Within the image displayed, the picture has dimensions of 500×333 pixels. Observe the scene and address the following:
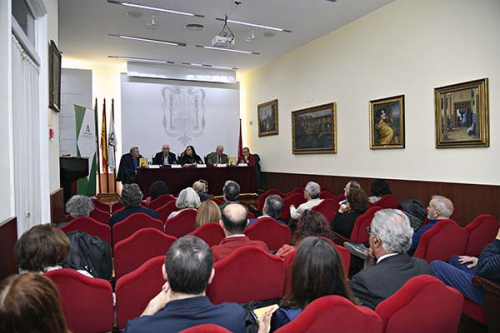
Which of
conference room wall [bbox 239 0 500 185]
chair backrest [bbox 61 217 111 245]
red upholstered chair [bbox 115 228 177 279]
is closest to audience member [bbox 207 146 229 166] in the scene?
conference room wall [bbox 239 0 500 185]

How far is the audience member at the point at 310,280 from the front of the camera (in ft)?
5.13

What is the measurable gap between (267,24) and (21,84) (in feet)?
18.2

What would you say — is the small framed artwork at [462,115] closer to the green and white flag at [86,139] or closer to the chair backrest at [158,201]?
the chair backrest at [158,201]

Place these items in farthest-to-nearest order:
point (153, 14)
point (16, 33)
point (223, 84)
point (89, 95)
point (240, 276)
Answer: point (223, 84) → point (89, 95) → point (153, 14) → point (16, 33) → point (240, 276)

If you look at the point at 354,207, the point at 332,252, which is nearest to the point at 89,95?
the point at 354,207

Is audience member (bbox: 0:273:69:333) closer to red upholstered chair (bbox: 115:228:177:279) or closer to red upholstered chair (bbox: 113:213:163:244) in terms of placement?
red upholstered chair (bbox: 115:228:177:279)

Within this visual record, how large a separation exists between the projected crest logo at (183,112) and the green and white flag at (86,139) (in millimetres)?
2641

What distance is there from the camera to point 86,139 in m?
8.30

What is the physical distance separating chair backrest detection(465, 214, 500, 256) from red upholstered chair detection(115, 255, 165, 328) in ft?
9.12

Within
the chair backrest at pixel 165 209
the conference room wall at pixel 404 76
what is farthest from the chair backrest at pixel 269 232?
the conference room wall at pixel 404 76

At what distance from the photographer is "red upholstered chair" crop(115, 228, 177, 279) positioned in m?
2.72

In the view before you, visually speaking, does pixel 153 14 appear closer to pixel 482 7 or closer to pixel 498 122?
pixel 482 7

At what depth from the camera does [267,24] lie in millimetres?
7512

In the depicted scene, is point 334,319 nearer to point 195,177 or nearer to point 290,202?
point 290,202
